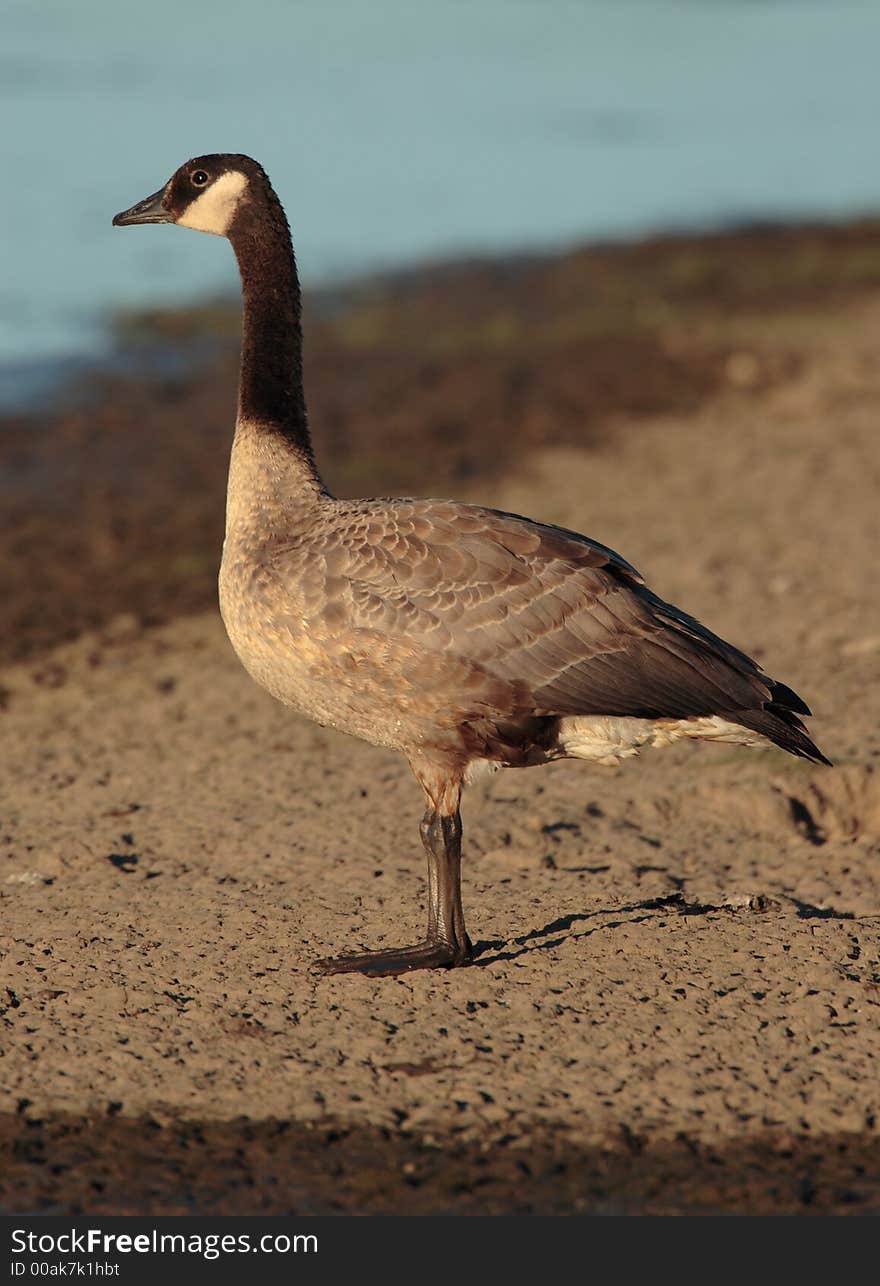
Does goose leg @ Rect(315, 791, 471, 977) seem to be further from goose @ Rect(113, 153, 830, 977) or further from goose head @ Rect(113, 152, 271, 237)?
goose head @ Rect(113, 152, 271, 237)

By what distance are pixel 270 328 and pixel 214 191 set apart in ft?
2.19

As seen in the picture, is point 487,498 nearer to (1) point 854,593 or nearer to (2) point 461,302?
(1) point 854,593

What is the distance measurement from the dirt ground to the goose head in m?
2.57

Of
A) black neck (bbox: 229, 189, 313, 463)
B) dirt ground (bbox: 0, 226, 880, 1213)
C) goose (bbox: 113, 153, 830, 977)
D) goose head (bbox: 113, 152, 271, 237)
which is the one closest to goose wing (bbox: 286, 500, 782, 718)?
goose (bbox: 113, 153, 830, 977)

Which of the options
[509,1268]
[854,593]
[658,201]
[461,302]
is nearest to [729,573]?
→ [854,593]

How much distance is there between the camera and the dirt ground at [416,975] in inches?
194

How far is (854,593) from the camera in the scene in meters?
10.4

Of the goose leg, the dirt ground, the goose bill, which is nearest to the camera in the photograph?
the dirt ground

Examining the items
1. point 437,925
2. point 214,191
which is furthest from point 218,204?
point 437,925

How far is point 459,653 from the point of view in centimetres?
582

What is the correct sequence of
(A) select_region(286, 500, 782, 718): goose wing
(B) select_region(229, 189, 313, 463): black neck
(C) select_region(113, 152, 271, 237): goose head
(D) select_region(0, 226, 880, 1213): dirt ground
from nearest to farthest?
1. (D) select_region(0, 226, 880, 1213): dirt ground
2. (A) select_region(286, 500, 782, 718): goose wing
3. (B) select_region(229, 189, 313, 463): black neck
4. (C) select_region(113, 152, 271, 237): goose head

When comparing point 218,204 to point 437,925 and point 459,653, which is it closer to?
point 459,653

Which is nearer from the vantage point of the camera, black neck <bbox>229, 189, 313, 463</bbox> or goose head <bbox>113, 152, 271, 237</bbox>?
black neck <bbox>229, 189, 313, 463</bbox>

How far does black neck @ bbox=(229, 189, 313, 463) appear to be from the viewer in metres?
6.82
